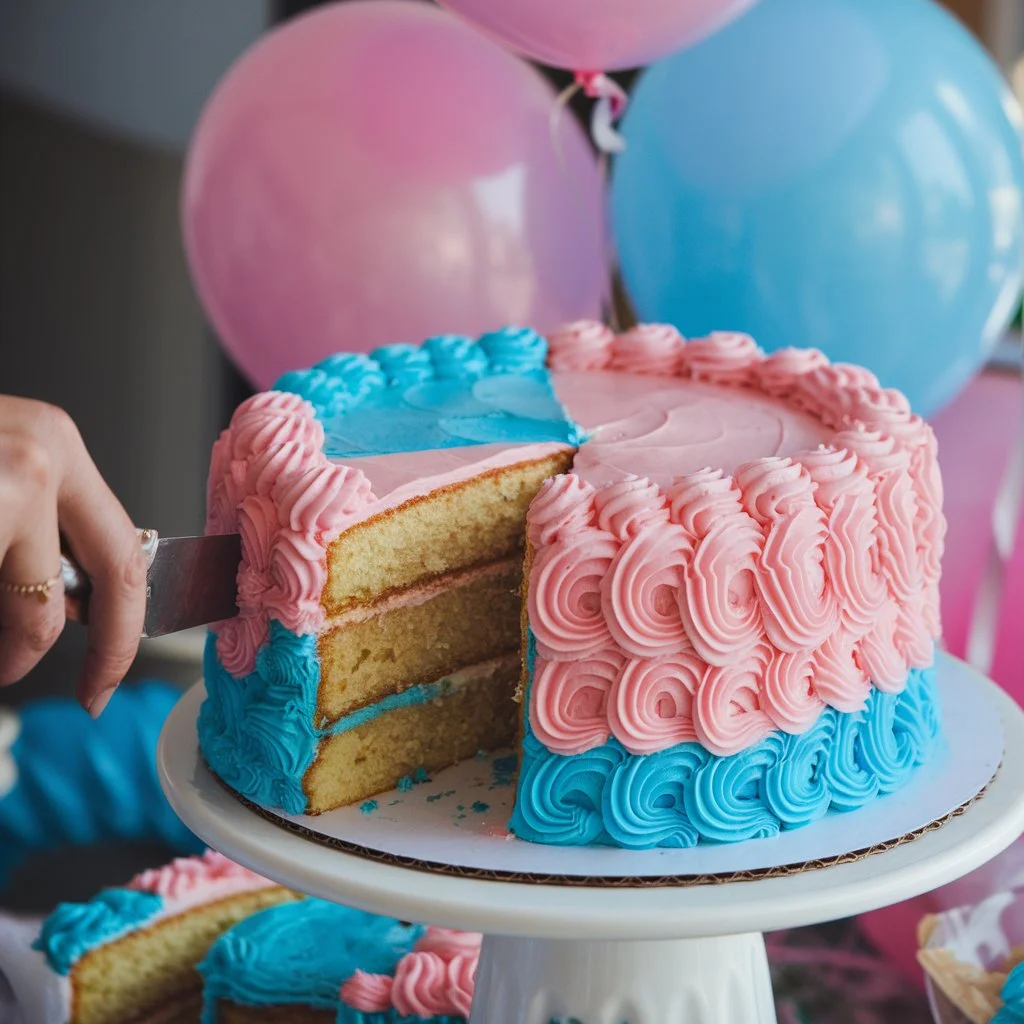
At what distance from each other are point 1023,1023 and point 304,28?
2.96 meters

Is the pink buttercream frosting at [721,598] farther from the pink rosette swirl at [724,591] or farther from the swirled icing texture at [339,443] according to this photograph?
the swirled icing texture at [339,443]

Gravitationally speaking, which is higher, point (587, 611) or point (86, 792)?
point (587, 611)

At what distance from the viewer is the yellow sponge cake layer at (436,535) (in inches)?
86.8

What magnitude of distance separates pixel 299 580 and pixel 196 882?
153 cm

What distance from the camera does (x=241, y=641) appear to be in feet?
7.36

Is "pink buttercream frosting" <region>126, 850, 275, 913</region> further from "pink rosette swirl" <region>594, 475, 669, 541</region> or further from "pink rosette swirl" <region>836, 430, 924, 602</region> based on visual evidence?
"pink rosette swirl" <region>836, 430, 924, 602</region>

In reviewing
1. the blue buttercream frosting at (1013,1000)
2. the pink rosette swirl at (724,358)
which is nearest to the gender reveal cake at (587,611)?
the pink rosette swirl at (724,358)

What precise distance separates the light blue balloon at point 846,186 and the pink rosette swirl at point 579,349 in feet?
1.15

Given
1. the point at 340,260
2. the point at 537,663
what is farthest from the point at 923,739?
the point at 340,260

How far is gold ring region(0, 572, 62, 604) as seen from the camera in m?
1.65

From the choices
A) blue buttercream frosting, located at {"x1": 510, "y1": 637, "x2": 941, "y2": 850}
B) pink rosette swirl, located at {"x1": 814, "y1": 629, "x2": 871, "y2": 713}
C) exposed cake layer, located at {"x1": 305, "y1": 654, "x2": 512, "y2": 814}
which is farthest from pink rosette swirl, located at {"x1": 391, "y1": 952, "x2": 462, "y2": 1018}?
pink rosette swirl, located at {"x1": 814, "y1": 629, "x2": 871, "y2": 713}

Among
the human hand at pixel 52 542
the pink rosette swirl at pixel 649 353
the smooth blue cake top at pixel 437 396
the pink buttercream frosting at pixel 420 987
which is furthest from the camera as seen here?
the pink rosette swirl at pixel 649 353

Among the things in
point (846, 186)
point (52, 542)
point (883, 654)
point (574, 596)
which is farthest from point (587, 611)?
point (846, 186)

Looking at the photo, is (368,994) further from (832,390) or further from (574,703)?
(832,390)
